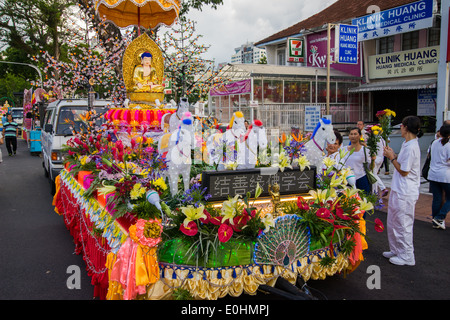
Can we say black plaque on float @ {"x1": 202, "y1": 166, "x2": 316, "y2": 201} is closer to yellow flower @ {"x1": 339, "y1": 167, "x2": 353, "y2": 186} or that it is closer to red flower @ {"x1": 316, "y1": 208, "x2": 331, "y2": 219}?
yellow flower @ {"x1": 339, "y1": 167, "x2": 353, "y2": 186}

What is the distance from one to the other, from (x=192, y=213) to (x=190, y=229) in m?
0.14

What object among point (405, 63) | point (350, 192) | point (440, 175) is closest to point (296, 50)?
point (405, 63)

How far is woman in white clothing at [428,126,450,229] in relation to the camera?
19.6ft

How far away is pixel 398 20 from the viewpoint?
46.0ft

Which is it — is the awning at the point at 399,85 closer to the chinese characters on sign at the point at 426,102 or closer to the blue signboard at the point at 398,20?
the chinese characters on sign at the point at 426,102

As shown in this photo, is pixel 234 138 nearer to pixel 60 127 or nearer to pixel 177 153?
pixel 177 153

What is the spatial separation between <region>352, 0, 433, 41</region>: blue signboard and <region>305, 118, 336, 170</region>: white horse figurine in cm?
1089

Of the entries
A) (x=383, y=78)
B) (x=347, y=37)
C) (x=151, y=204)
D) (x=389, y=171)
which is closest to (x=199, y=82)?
(x=347, y=37)

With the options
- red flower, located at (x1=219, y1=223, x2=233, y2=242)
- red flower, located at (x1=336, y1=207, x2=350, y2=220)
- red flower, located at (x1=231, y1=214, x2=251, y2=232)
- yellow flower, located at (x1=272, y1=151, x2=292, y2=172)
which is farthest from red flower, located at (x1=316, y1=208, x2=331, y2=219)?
red flower, located at (x1=219, y1=223, x2=233, y2=242)

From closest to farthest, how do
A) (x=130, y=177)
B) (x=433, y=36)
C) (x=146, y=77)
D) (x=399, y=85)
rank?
(x=130, y=177) → (x=146, y=77) → (x=433, y=36) → (x=399, y=85)

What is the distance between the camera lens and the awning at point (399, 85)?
15.2 m

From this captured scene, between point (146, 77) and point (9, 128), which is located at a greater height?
point (146, 77)

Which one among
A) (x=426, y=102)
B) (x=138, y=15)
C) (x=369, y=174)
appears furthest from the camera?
(x=426, y=102)
